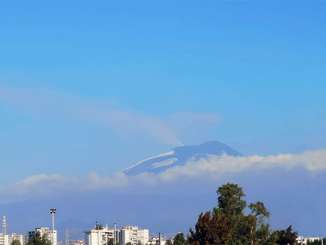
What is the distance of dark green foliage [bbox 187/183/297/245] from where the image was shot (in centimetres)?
6838

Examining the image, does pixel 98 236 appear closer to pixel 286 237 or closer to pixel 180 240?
pixel 180 240

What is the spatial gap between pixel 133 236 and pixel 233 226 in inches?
3726

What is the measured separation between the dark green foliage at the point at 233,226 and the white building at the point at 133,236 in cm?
7713

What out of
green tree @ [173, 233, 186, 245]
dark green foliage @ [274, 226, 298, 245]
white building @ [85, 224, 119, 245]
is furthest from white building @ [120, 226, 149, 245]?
dark green foliage @ [274, 226, 298, 245]

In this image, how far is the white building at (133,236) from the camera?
15660 cm

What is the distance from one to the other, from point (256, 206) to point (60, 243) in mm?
122707

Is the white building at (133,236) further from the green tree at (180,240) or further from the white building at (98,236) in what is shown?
the green tree at (180,240)

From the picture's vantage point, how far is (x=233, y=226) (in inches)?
2803

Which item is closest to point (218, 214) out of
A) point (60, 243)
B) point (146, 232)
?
point (146, 232)

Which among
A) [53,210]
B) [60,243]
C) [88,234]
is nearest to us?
[53,210]

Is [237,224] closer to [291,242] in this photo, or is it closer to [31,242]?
[291,242]

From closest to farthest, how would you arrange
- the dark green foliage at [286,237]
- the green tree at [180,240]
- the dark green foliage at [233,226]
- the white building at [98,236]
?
1. the dark green foliage at [233,226]
2. the dark green foliage at [286,237]
3. the green tree at [180,240]
4. the white building at [98,236]

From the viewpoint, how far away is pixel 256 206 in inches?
2977

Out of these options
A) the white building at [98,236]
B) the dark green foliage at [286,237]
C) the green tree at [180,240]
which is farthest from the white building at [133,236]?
the dark green foliage at [286,237]
